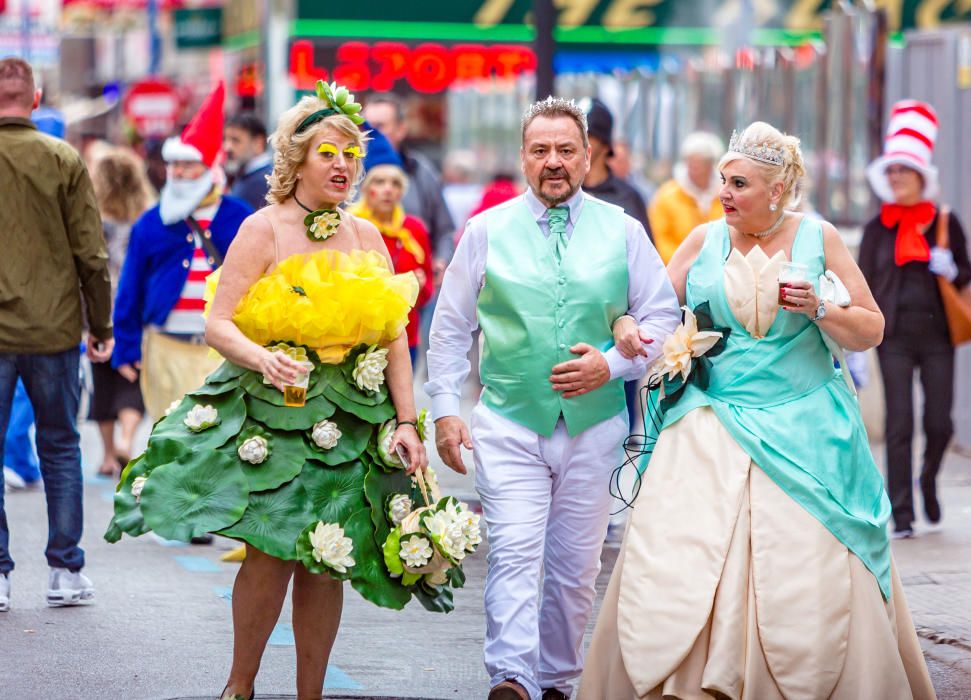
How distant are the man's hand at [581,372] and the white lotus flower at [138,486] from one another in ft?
4.15

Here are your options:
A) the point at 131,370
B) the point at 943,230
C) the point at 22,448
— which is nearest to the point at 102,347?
the point at 131,370

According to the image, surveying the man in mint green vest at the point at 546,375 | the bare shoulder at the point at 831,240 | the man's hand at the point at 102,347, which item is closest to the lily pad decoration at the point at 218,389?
the man in mint green vest at the point at 546,375

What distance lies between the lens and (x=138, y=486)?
555 cm

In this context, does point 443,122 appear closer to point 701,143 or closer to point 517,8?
point 517,8

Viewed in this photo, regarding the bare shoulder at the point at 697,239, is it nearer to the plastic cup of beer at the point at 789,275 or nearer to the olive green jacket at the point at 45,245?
the plastic cup of beer at the point at 789,275

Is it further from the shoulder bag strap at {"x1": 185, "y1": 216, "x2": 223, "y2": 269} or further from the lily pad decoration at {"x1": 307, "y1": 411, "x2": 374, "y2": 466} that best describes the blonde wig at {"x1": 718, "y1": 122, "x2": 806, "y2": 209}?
the shoulder bag strap at {"x1": 185, "y1": 216, "x2": 223, "y2": 269}

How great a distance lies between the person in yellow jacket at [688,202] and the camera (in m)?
11.4

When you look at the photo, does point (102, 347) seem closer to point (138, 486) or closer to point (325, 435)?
point (138, 486)

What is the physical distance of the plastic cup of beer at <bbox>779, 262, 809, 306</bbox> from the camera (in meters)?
5.59

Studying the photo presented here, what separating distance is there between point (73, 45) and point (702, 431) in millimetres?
53841

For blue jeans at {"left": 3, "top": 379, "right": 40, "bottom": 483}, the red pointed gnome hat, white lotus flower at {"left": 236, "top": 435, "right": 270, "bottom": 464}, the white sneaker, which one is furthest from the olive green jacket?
blue jeans at {"left": 3, "top": 379, "right": 40, "bottom": 483}

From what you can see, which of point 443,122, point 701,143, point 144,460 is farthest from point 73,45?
point 144,460

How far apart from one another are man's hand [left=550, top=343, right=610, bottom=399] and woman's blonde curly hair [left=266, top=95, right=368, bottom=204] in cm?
86

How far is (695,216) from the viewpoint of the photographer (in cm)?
1145
